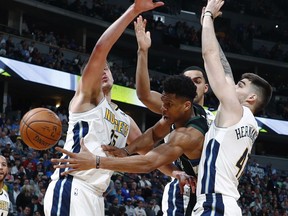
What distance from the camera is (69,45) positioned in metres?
24.2

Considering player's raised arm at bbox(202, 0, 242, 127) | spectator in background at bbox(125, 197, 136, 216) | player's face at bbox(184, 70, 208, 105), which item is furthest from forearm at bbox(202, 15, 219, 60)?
spectator in background at bbox(125, 197, 136, 216)

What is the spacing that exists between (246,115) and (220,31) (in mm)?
28320

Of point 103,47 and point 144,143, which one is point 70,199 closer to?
point 144,143

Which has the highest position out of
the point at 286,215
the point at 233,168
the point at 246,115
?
the point at 246,115

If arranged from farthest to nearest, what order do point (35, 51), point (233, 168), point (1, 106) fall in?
point (1, 106), point (35, 51), point (233, 168)

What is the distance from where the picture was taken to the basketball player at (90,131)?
4855 millimetres

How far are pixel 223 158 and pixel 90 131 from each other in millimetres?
1273

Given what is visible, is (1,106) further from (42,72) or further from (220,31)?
(220,31)

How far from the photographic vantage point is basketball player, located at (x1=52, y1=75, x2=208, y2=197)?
4055 millimetres

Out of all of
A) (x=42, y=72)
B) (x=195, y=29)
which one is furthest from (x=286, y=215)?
(x=195, y=29)

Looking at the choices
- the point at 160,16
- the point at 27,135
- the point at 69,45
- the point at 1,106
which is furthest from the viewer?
the point at 160,16

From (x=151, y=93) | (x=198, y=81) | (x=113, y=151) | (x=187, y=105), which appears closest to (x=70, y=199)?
(x=113, y=151)

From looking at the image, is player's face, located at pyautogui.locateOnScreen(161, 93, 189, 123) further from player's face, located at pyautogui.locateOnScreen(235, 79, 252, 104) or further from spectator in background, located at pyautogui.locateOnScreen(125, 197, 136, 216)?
spectator in background, located at pyautogui.locateOnScreen(125, 197, 136, 216)

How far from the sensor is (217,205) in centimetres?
414
